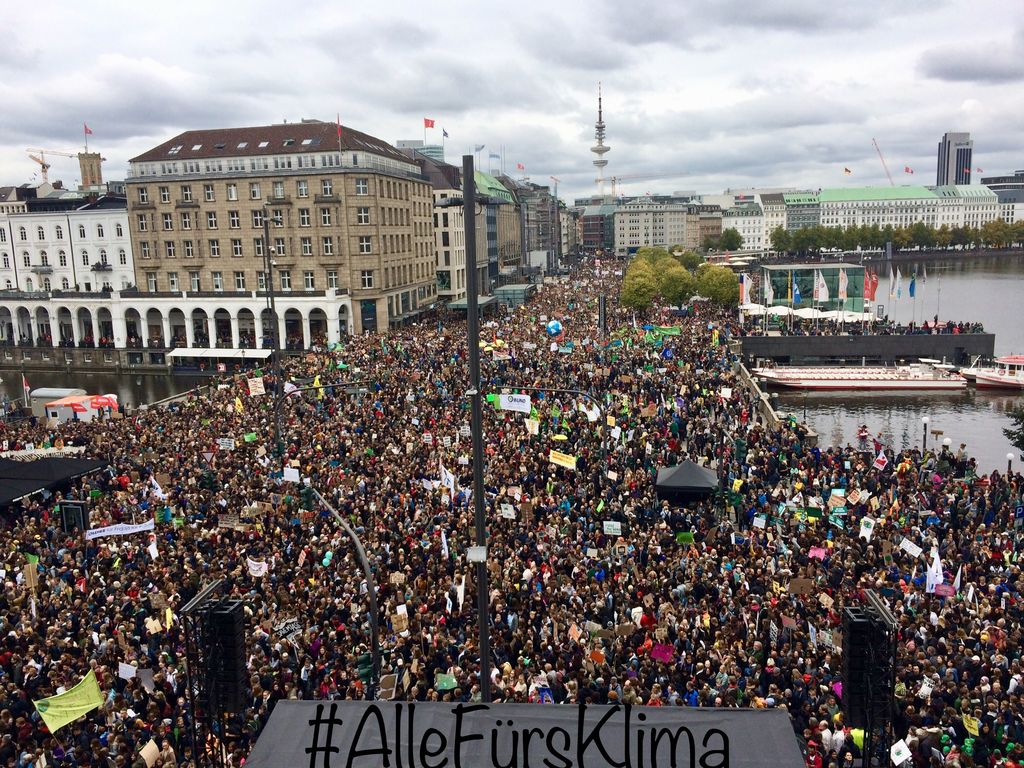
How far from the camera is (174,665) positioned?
15258 mm

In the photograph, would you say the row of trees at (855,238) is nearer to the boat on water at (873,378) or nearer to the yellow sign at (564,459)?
the boat on water at (873,378)

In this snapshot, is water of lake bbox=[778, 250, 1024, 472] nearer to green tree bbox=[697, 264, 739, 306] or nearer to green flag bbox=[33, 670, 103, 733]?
green tree bbox=[697, 264, 739, 306]

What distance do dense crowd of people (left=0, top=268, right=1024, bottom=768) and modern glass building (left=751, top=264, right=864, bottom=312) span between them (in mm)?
47577

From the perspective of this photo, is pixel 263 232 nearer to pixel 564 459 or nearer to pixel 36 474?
pixel 36 474

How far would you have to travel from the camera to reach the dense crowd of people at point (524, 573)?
1382cm

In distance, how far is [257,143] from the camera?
66562 mm

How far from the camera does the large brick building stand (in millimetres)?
64062

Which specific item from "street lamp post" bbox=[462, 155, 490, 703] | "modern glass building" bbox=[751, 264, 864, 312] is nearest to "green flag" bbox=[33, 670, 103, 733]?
"street lamp post" bbox=[462, 155, 490, 703]

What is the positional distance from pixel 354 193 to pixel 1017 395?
48099 millimetres

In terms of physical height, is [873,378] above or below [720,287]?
below

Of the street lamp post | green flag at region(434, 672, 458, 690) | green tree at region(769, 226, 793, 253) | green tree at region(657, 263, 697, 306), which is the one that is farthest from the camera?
green tree at region(769, 226, 793, 253)

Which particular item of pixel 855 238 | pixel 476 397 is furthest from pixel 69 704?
pixel 855 238

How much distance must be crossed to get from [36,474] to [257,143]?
152ft

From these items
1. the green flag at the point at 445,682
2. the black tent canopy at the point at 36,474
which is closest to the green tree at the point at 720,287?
the black tent canopy at the point at 36,474
